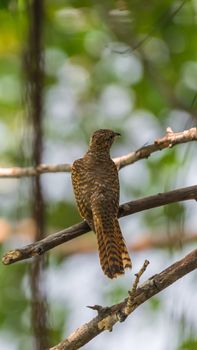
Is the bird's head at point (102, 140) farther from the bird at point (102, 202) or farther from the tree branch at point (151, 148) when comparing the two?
the tree branch at point (151, 148)

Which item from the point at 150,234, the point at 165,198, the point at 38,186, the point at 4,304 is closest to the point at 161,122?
the point at 150,234

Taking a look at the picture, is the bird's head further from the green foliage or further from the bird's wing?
the green foliage

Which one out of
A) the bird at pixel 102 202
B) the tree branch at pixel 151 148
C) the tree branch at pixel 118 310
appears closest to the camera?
the tree branch at pixel 118 310

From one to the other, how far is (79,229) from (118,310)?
0.55 meters

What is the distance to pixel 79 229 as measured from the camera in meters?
3.39

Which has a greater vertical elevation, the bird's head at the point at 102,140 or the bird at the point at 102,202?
the bird's head at the point at 102,140

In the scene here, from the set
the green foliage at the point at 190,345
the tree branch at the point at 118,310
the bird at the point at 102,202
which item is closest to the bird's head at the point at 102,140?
the bird at the point at 102,202

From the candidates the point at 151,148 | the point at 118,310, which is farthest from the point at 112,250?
the point at 118,310

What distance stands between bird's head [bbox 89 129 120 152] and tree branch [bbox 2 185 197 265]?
1.48 meters

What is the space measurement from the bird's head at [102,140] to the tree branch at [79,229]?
4.85ft

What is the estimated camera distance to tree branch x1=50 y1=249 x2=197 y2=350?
2.87m

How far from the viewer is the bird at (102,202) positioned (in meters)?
3.91

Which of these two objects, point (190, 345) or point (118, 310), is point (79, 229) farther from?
point (190, 345)

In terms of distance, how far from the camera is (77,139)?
868cm
